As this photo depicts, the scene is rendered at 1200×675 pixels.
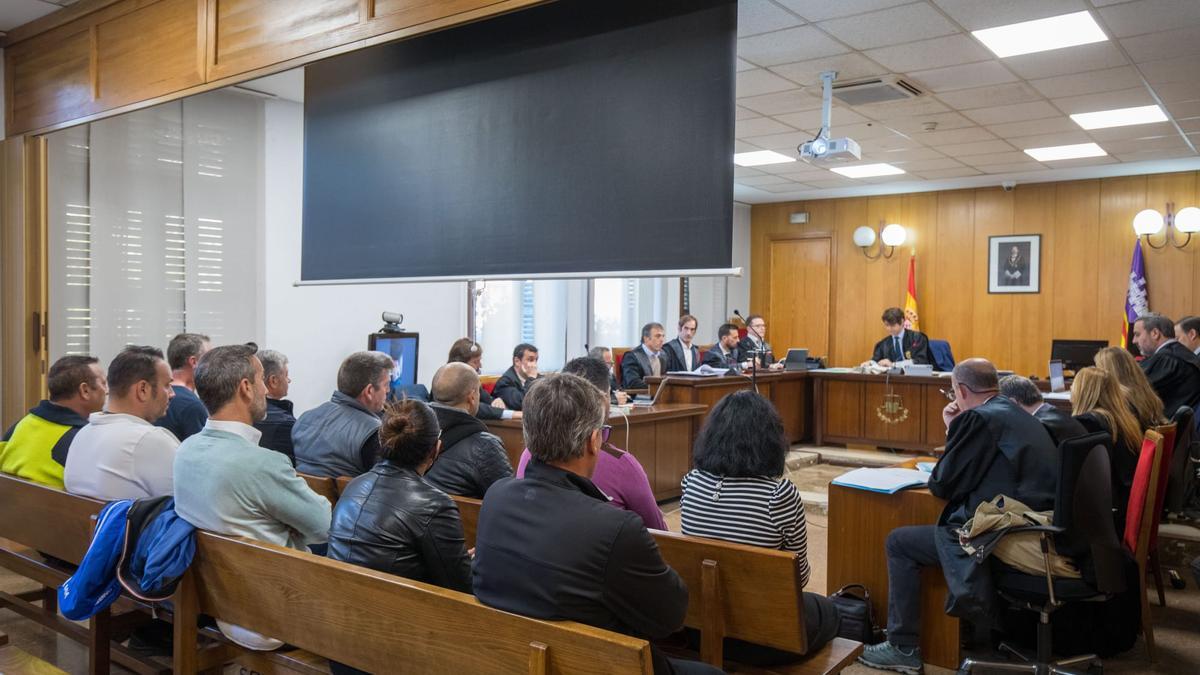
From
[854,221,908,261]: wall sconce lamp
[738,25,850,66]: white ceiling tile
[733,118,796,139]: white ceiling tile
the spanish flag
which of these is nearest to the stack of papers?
[738,25,850,66]: white ceiling tile

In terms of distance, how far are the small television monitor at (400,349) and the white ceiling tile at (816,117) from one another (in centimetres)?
357

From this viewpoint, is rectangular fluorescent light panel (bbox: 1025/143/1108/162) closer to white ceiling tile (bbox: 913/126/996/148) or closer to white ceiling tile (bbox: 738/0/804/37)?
white ceiling tile (bbox: 913/126/996/148)

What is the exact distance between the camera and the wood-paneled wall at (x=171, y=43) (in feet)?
10.0

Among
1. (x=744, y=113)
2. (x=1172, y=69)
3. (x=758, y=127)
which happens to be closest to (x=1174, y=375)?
(x=1172, y=69)

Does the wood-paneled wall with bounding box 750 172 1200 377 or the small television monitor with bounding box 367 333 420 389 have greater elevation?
the wood-paneled wall with bounding box 750 172 1200 377

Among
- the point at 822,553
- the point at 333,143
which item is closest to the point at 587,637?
the point at 333,143

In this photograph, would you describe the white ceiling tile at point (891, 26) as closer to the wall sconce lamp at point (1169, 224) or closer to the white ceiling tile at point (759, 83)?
the white ceiling tile at point (759, 83)

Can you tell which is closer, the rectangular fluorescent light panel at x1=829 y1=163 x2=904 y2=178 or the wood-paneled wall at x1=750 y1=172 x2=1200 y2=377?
the rectangular fluorescent light panel at x1=829 y1=163 x2=904 y2=178

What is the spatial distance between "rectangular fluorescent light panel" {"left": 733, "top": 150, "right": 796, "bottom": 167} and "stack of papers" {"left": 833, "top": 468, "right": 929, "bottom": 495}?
510 centimetres

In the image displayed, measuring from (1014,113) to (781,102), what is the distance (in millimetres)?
1916

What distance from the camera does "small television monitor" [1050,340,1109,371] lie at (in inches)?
316

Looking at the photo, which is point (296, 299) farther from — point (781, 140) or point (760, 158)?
point (760, 158)

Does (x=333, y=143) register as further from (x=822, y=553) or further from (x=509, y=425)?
(x=822, y=553)

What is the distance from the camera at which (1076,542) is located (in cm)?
275
